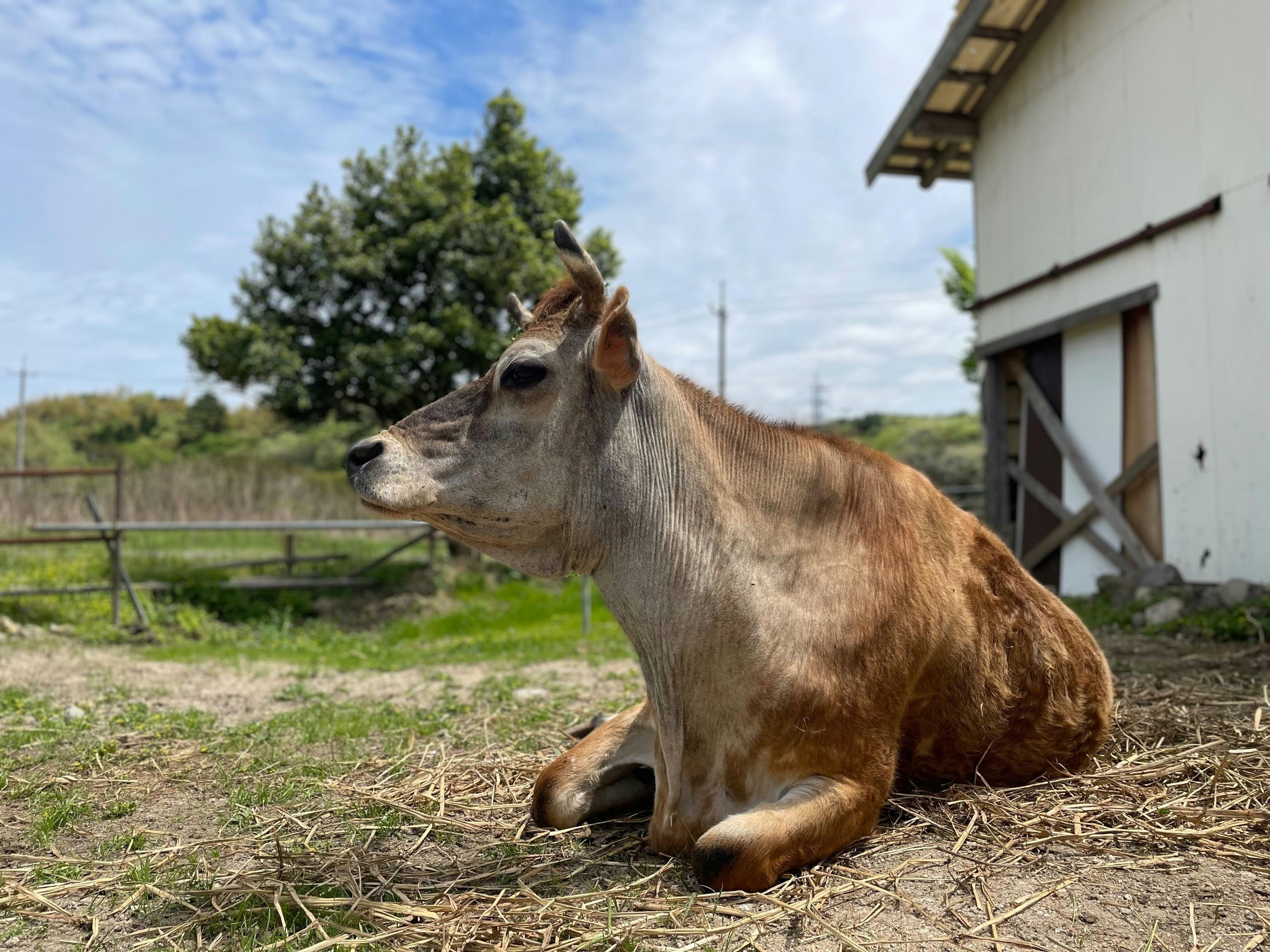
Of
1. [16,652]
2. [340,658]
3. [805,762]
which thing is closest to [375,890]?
[805,762]

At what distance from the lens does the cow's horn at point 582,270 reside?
112 inches

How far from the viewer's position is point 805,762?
281cm

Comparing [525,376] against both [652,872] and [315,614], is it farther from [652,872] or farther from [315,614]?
[315,614]

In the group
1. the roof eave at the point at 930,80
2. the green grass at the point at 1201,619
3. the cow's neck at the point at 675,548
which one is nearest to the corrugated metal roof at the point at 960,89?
the roof eave at the point at 930,80

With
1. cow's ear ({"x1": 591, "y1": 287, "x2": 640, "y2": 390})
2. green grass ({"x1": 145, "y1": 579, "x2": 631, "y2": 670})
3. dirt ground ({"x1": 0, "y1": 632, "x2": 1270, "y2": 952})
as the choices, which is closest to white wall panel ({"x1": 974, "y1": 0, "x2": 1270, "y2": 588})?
dirt ground ({"x1": 0, "y1": 632, "x2": 1270, "y2": 952})

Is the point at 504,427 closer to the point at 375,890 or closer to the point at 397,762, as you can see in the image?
the point at 375,890

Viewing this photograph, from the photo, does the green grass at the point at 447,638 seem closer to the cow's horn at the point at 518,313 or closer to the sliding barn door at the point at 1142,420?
the cow's horn at the point at 518,313

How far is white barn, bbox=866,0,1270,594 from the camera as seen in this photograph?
8.00 metres

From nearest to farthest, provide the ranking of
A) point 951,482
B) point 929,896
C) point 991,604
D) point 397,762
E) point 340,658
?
point 929,896 → point 991,604 → point 397,762 → point 340,658 → point 951,482

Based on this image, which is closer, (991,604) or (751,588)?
(751,588)

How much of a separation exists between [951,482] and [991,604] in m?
29.4

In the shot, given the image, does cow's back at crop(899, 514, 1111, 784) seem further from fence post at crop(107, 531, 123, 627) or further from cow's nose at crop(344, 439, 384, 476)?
fence post at crop(107, 531, 123, 627)

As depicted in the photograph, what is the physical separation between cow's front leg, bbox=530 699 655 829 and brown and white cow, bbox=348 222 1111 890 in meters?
0.28

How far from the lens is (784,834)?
8.64 ft
